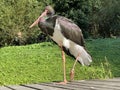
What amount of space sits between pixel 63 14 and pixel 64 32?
51.9ft

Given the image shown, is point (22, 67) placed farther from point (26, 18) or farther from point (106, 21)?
point (106, 21)

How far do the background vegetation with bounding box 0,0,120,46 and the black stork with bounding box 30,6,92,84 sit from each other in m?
12.2

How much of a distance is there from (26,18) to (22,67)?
7648 mm

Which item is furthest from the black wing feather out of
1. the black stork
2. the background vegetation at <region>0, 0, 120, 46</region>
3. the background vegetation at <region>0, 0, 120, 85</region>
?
the background vegetation at <region>0, 0, 120, 46</region>

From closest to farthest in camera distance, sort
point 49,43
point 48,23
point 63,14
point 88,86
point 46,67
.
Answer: point 88,86 < point 48,23 < point 46,67 < point 49,43 < point 63,14

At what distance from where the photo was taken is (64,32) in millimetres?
3938

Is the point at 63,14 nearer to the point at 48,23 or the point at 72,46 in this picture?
the point at 72,46

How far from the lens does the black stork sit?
3.79 metres

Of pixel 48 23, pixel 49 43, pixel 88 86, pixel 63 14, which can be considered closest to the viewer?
pixel 88 86

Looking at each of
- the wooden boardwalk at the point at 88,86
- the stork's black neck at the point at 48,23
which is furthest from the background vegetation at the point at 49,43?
the wooden boardwalk at the point at 88,86

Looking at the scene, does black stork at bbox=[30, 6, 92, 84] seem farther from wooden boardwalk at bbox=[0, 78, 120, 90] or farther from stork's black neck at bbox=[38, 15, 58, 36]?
wooden boardwalk at bbox=[0, 78, 120, 90]

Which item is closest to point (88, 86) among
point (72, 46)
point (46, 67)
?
point (72, 46)

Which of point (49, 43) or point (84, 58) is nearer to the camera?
point (84, 58)

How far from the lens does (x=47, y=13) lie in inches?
152
